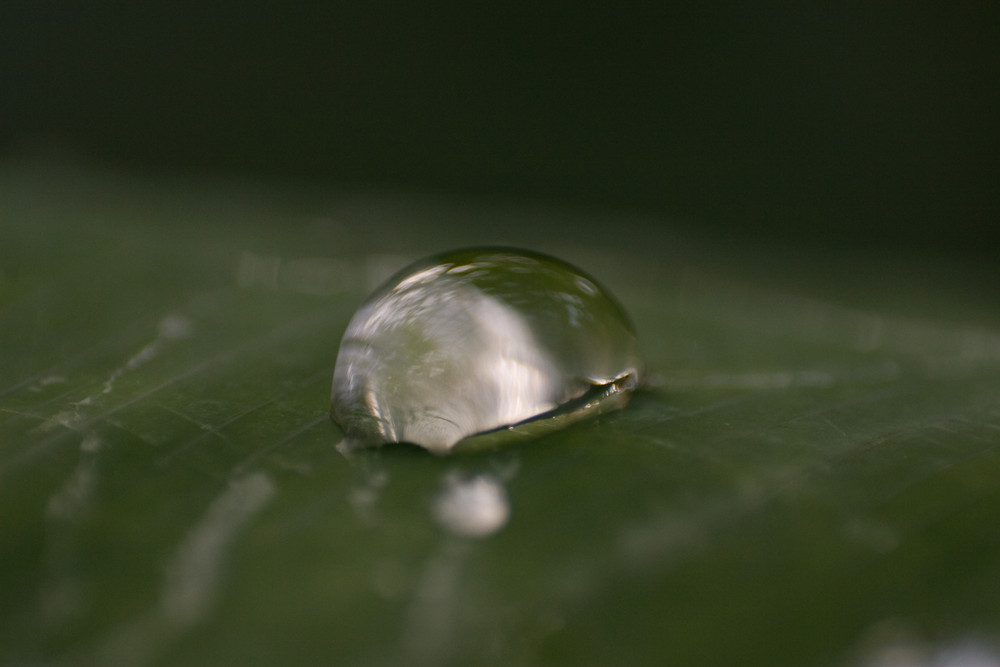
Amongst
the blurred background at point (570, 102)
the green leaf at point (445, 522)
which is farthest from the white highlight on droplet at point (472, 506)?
the blurred background at point (570, 102)

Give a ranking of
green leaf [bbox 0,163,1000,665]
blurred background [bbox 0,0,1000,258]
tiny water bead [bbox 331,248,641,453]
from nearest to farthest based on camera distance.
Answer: green leaf [bbox 0,163,1000,665] < tiny water bead [bbox 331,248,641,453] < blurred background [bbox 0,0,1000,258]

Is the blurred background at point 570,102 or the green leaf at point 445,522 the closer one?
the green leaf at point 445,522

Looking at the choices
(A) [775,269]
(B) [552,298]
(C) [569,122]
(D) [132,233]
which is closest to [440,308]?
(B) [552,298]

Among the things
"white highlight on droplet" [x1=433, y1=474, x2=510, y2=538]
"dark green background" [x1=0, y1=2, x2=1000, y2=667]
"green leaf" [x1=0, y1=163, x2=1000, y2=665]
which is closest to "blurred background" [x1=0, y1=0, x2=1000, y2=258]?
"dark green background" [x1=0, y1=2, x2=1000, y2=667]

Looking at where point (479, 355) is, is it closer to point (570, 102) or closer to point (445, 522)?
point (445, 522)

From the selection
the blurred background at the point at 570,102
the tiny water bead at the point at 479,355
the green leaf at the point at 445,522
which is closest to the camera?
the green leaf at the point at 445,522

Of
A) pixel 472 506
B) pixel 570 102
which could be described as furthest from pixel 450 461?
pixel 570 102

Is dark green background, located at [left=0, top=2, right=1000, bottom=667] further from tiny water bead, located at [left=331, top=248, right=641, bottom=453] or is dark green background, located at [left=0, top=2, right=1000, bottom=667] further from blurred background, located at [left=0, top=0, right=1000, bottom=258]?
blurred background, located at [left=0, top=0, right=1000, bottom=258]

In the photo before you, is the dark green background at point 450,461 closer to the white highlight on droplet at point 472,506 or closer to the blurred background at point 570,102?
the white highlight on droplet at point 472,506
